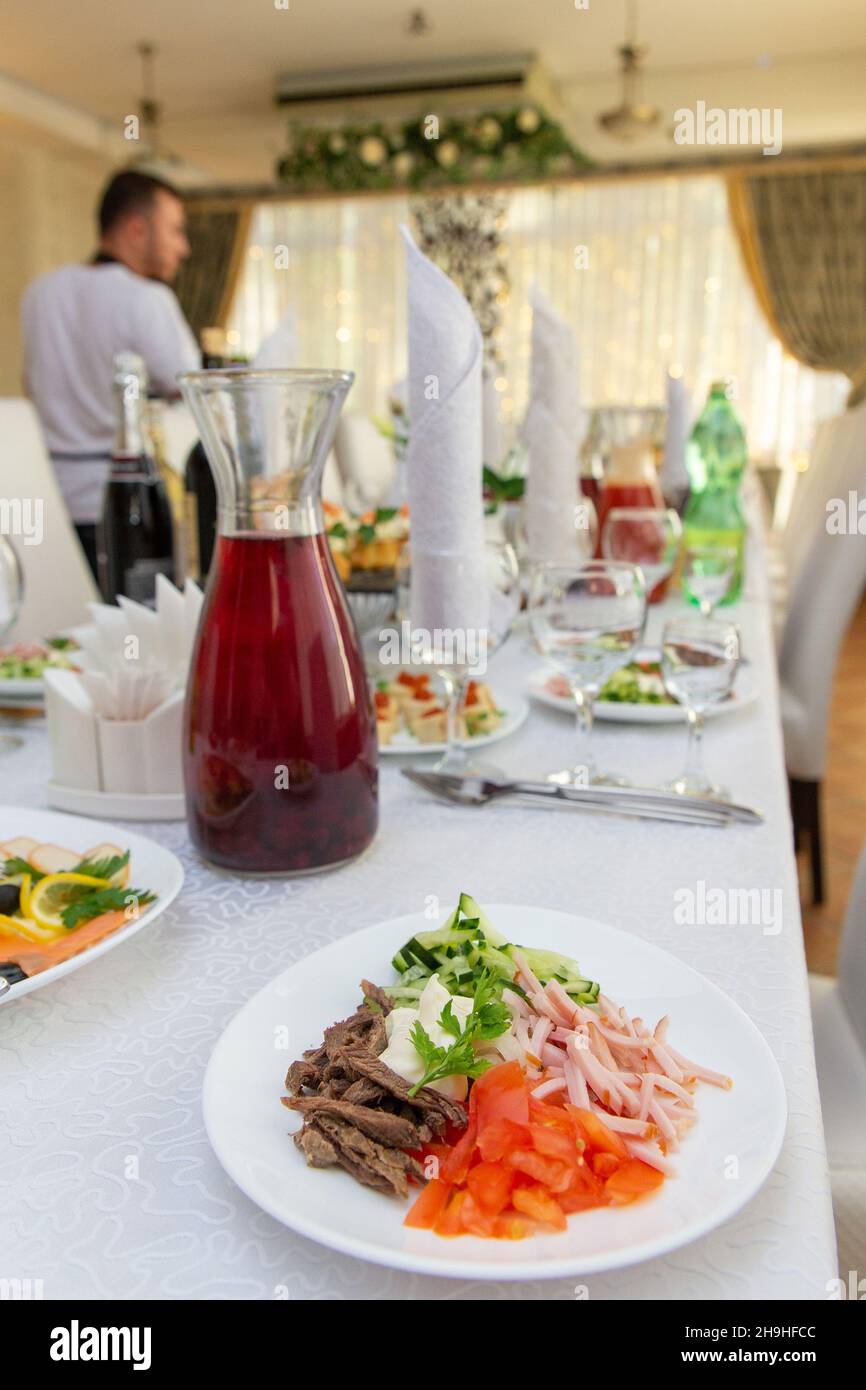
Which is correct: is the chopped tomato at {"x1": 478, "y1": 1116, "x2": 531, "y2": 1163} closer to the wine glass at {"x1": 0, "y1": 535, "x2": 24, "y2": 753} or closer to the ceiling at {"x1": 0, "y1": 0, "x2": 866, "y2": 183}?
the wine glass at {"x1": 0, "y1": 535, "x2": 24, "y2": 753}

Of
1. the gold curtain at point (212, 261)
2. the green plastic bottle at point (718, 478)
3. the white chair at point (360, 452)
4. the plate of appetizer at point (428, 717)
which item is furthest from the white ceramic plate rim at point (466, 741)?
the gold curtain at point (212, 261)

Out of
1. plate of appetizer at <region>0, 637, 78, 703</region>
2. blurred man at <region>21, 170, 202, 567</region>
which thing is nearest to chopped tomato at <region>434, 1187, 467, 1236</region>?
plate of appetizer at <region>0, 637, 78, 703</region>

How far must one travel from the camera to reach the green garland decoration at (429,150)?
233 inches

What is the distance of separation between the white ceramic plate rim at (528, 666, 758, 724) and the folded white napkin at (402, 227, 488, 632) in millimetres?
225

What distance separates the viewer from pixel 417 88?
590 cm

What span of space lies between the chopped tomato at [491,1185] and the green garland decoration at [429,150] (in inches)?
246

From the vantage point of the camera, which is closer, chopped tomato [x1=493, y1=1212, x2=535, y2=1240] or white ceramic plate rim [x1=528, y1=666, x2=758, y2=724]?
chopped tomato [x1=493, y1=1212, x2=535, y2=1240]

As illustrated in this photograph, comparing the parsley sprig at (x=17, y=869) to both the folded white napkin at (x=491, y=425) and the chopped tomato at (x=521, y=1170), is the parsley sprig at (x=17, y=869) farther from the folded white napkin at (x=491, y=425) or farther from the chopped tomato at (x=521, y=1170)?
the folded white napkin at (x=491, y=425)

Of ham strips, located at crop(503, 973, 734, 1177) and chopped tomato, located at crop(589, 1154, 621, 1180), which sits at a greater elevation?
ham strips, located at crop(503, 973, 734, 1177)

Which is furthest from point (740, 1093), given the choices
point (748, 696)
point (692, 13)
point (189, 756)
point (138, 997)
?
point (692, 13)

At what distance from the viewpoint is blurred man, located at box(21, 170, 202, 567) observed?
2770 millimetres

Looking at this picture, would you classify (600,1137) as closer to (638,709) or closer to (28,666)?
(638,709)
